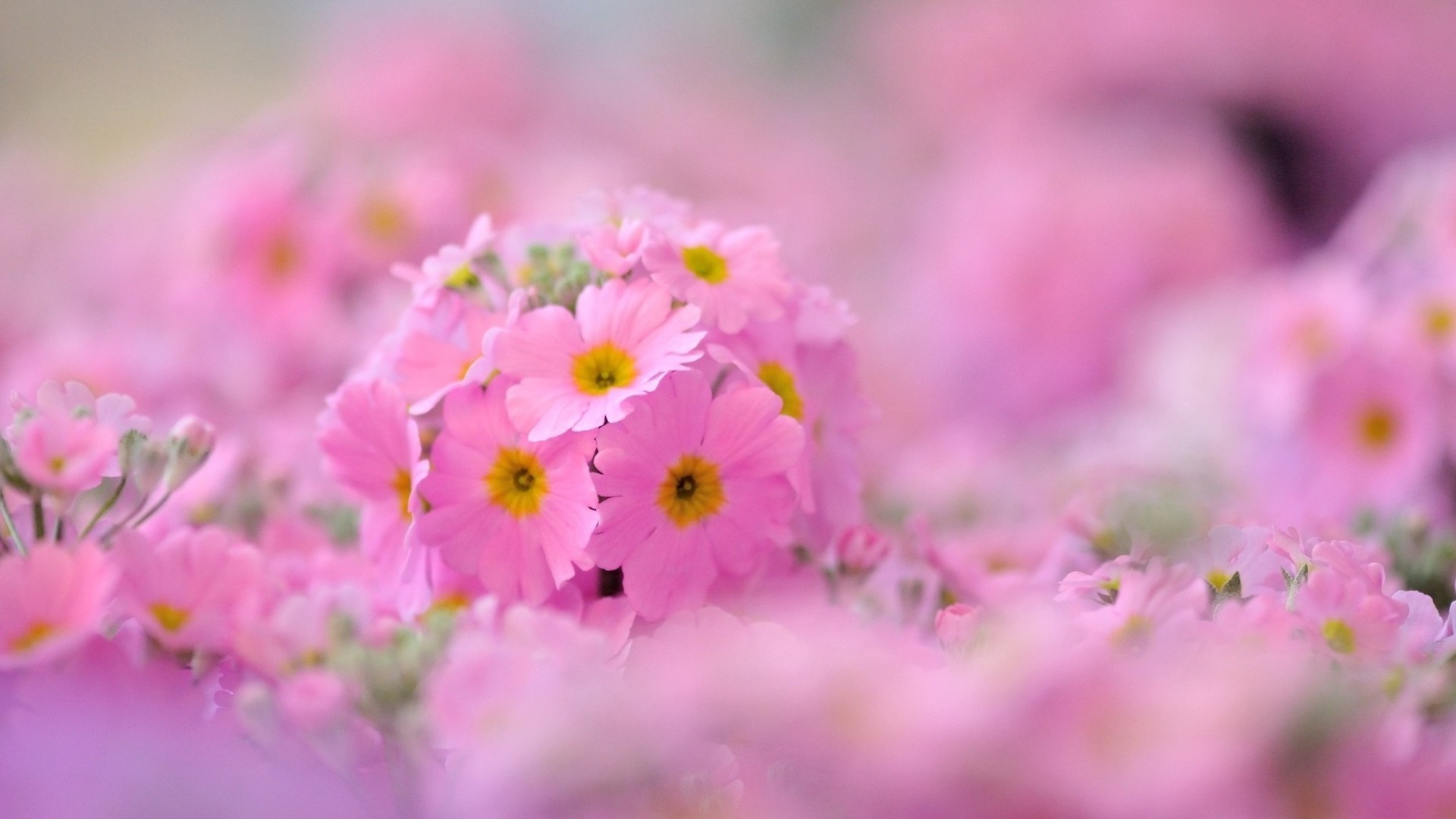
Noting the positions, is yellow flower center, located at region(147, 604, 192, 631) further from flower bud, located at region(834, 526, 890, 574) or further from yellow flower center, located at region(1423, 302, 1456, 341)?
yellow flower center, located at region(1423, 302, 1456, 341)

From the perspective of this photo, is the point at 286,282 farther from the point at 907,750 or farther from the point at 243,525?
the point at 907,750

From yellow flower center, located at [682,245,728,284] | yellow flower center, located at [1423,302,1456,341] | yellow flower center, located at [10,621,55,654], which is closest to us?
yellow flower center, located at [10,621,55,654]

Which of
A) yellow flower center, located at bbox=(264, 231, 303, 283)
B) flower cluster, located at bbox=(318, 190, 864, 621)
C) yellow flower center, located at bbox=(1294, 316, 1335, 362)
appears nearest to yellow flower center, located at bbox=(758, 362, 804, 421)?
flower cluster, located at bbox=(318, 190, 864, 621)

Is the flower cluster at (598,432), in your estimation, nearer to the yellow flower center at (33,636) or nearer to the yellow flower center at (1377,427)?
the yellow flower center at (33,636)

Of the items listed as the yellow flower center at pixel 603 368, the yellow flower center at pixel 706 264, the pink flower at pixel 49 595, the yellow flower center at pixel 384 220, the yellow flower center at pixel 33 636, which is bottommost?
the yellow flower center at pixel 33 636

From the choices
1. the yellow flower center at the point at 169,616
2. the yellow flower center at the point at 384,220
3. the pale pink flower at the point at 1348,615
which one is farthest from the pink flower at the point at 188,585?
the yellow flower center at the point at 384,220

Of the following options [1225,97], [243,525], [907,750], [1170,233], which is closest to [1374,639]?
[907,750]
